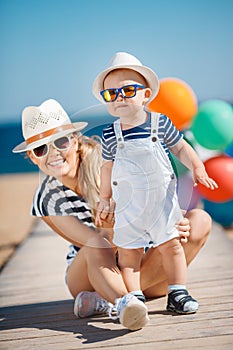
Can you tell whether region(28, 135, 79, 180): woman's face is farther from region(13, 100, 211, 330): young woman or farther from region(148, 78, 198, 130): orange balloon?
region(148, 78, 198, 130): orange balloon

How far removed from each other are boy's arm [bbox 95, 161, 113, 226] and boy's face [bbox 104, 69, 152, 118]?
0.24 meters

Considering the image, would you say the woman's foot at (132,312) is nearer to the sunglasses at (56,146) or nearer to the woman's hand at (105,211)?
the woman's hand at (105,211)

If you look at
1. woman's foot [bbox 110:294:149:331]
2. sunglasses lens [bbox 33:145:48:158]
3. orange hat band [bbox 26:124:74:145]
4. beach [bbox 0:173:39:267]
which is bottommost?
beach [bbox 0:173:39:267]

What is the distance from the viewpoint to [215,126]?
4.68 metres

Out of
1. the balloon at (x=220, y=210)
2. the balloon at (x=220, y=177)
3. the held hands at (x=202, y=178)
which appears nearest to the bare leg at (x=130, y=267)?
the held hands at (x=202, y=178)

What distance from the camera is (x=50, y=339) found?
2646 millimetres

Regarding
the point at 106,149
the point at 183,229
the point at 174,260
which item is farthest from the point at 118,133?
the point at 174,260

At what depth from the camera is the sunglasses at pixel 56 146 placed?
2.91 metres

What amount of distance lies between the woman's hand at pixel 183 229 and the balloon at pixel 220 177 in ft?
4.53

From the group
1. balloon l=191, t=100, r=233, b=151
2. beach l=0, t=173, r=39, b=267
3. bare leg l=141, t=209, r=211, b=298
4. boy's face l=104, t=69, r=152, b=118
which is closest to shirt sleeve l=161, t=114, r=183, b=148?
boy's face l=104, t=69, r=152, b=118

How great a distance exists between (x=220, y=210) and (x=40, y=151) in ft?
13.2

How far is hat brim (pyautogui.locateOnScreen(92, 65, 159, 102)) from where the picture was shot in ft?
8.63

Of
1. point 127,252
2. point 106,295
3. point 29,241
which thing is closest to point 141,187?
point 127,252

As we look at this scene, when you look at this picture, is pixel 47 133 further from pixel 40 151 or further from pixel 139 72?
pixel 139 72
